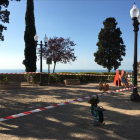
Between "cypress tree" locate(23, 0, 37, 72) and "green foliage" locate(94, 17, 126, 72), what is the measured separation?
42.1 ft

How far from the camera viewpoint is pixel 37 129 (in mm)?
3961

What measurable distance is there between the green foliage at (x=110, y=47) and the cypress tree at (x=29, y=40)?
12.8 m

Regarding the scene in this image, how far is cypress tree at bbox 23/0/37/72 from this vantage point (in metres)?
21.6

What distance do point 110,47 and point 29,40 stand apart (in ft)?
48.5

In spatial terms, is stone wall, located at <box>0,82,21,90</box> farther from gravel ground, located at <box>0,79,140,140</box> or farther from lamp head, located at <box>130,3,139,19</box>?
lamp head, located at <box>130,3,139,19</box>

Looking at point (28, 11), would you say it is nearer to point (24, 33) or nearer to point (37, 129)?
point (24, 33)

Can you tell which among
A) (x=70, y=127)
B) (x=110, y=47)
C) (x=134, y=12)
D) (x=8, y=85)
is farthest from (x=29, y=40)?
(x=70, y=127)

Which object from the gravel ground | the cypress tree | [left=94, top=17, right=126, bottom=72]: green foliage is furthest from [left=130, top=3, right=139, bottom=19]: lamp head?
[left=94, top=17, right=126, bottom=72]: green foliage

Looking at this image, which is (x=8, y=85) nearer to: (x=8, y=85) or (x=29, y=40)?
(x=8, y=85)

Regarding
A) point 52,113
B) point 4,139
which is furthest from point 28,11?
point 4,139

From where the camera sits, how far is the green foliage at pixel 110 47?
28.4 metres

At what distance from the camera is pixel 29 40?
71.4 feet

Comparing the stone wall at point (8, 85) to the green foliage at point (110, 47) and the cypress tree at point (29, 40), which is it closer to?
the cypress tree at point (29, 40)

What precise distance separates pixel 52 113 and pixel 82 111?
1.07 metres
